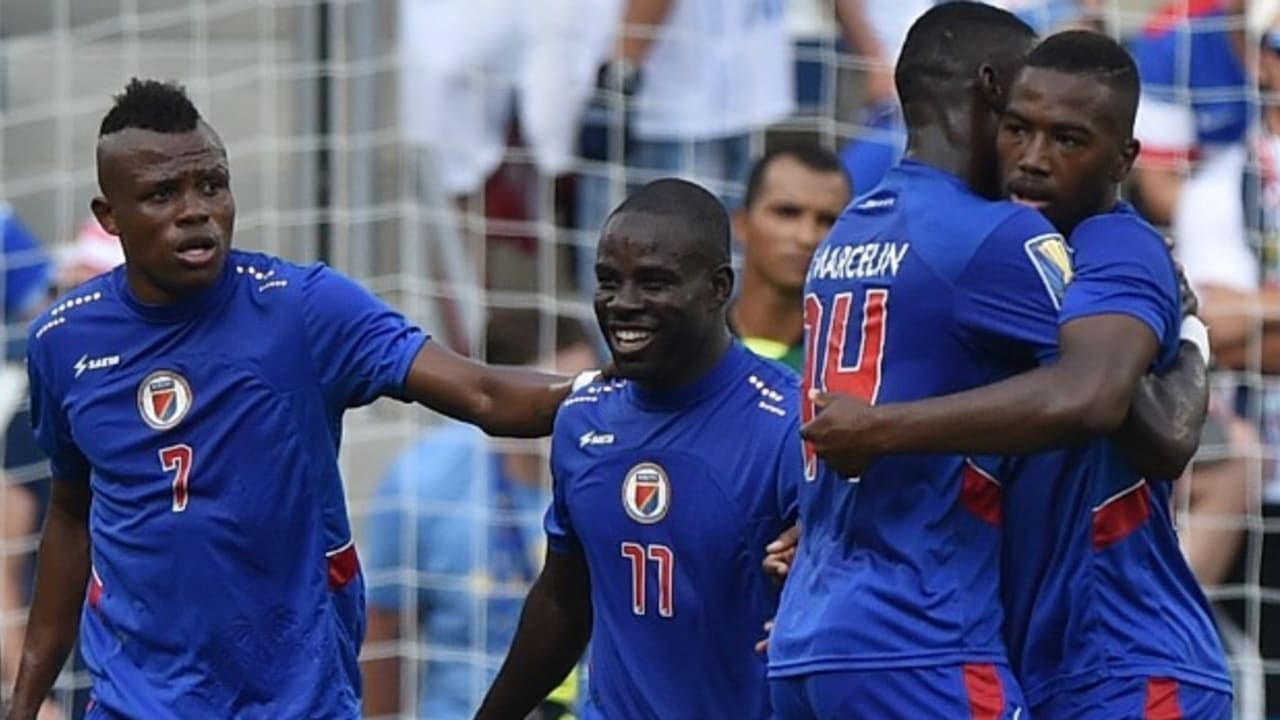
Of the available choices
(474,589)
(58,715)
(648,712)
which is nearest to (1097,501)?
(648,712)

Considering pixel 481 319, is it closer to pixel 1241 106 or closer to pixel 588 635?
pixel 1241 106

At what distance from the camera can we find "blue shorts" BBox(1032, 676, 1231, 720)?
19.0ft

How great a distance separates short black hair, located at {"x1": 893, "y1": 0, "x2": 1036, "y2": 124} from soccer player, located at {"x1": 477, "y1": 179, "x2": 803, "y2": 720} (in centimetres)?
87

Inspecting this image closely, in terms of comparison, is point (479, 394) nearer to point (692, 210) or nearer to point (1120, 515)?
point (692, 210)

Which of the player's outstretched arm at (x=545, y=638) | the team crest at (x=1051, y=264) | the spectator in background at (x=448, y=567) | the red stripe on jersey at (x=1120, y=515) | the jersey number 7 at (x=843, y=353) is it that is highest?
the team crest at (x=1051, y=264)

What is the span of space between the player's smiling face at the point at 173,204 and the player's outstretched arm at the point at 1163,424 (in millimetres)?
2193

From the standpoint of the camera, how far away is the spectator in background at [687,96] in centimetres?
1043

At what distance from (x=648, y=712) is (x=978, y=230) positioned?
1509 mm

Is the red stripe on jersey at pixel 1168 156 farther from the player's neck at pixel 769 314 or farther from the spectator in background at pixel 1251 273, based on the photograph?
the player's neck at pixel 769 314

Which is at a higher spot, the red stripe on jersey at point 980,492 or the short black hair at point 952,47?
the short black hair at point 952,47

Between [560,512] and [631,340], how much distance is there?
52 cm

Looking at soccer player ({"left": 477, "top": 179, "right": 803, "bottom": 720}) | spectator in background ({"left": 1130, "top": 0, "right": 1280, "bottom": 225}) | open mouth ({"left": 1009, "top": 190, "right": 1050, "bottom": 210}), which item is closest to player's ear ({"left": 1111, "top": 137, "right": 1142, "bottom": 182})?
open mouth ({"left": 1009, "top": 190, "right": 1050, "bottom": 210})

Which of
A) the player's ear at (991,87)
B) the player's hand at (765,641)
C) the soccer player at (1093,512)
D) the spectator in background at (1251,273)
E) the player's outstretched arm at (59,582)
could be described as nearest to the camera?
the soccer player at (1093,512)

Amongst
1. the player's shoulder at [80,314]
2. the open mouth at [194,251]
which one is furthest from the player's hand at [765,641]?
the player's shoulder at [80,314]
